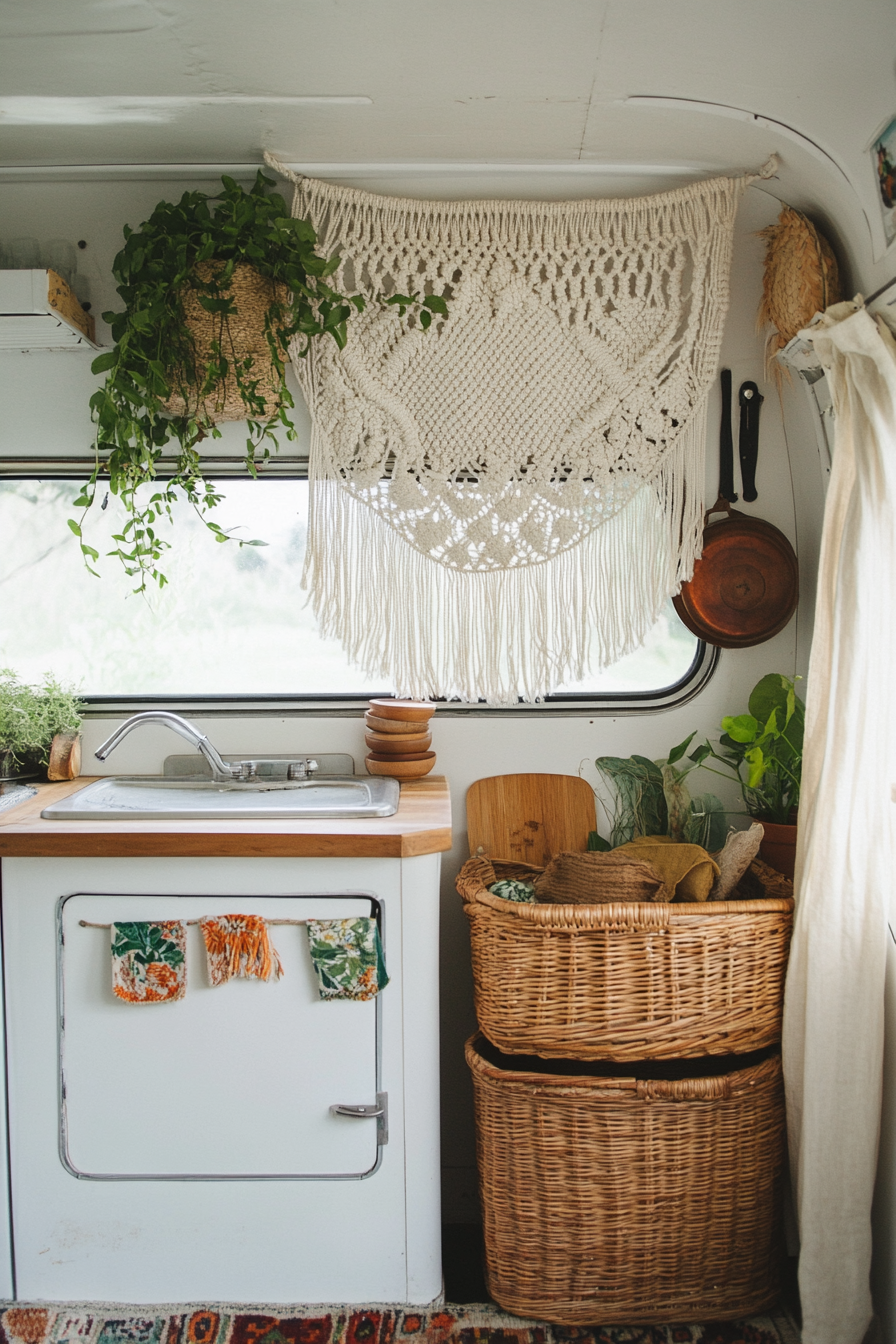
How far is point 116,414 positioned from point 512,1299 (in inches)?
75.6

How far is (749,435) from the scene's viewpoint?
6.91 feet

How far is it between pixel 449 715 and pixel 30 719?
0.99 m

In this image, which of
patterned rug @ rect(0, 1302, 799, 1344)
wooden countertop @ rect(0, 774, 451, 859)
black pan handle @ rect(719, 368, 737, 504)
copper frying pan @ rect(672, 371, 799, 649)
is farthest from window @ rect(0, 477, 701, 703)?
patterned rug @ rect(0, 1302, 799, 1344)

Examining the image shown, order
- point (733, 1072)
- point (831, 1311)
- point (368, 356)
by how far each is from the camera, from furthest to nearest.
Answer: point (368, 356) → point (733, 1072) → point (831, 1311)

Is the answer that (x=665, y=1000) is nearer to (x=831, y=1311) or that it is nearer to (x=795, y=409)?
(x=831, y=1311)

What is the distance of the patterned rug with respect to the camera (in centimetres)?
164

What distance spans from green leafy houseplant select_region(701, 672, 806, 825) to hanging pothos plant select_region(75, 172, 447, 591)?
1.10m

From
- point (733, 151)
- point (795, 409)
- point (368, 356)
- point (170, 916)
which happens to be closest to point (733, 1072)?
point (170, 916)

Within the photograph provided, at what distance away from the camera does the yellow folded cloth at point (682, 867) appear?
1716 mm

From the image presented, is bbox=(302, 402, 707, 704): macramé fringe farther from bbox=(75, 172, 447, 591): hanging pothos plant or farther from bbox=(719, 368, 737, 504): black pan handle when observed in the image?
bbox=(75, 172, 447, 591): hanging pothos plant

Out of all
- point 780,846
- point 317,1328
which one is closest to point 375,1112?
point 317,1328

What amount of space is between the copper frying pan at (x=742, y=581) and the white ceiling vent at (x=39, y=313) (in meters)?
1.51

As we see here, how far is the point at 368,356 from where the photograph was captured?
1.94 meters

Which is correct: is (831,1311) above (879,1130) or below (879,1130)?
below
